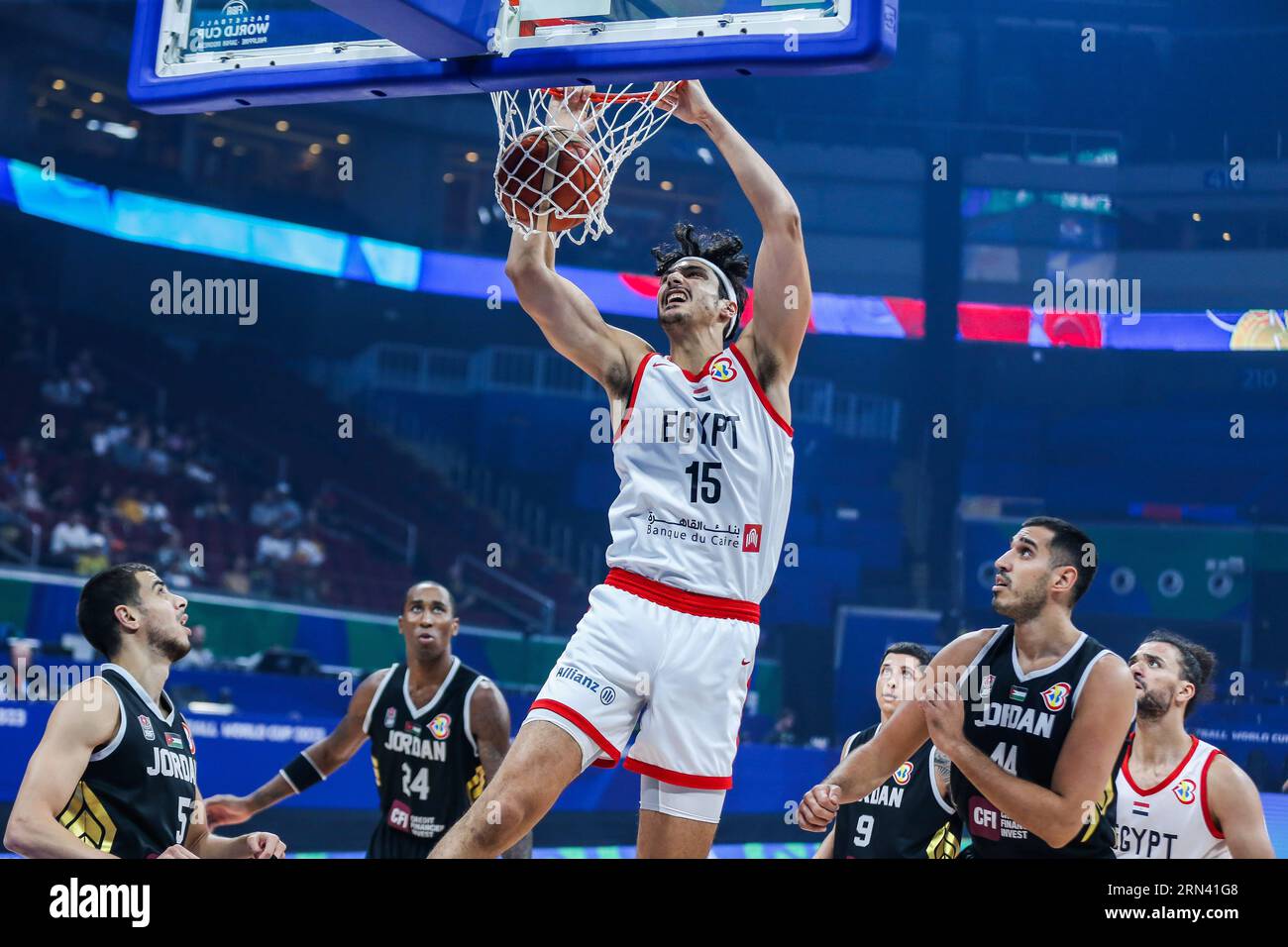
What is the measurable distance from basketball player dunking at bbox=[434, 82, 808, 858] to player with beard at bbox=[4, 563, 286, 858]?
85cm

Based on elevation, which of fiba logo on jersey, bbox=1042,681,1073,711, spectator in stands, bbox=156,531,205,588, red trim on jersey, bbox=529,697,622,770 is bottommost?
spectator in stands, bbox=156,531,205,588

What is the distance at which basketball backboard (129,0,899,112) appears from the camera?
10.9ft

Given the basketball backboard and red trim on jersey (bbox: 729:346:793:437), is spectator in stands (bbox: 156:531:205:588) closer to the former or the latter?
the basketball backboard

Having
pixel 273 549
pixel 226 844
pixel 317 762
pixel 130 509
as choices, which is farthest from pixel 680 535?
pixel 273 549

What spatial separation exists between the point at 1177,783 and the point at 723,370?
2.44m

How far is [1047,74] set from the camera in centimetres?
1878

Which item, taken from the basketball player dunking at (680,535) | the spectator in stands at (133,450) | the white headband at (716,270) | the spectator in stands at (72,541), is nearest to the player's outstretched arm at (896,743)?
the basketball player dunking at (680,535)

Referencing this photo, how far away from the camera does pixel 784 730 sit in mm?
14031

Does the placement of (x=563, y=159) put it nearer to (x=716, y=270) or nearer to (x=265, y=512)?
(x=716, y=270)

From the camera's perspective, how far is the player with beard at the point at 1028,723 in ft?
11.9

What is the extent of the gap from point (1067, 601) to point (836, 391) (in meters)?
14.7

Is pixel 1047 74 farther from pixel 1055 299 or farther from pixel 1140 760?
pixel 1140 760

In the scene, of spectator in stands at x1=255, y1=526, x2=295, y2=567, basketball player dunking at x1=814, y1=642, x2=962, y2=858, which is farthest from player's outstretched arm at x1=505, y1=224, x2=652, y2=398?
spectator in stands at x1=255, y1=526, x2=295, y2=567

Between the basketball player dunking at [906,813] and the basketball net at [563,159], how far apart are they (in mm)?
2125
